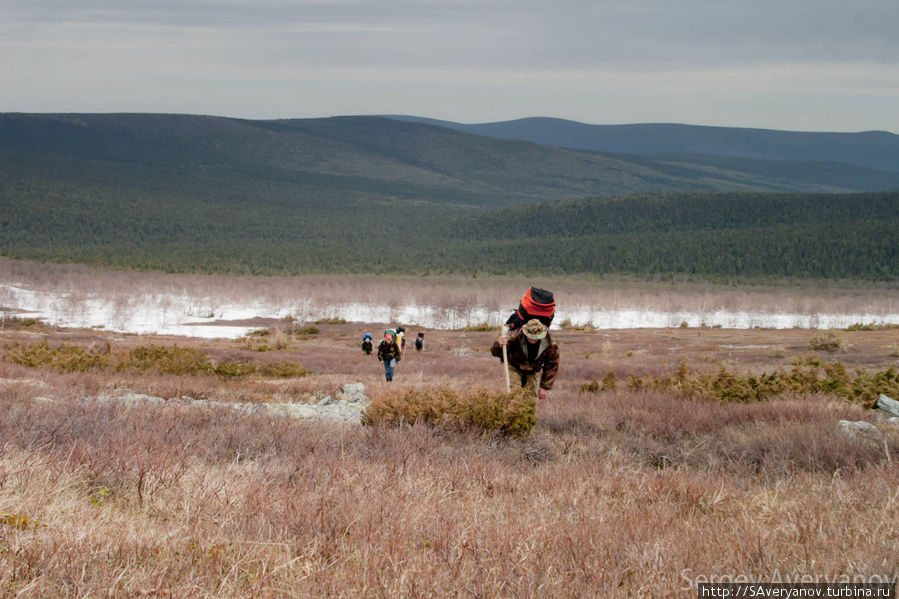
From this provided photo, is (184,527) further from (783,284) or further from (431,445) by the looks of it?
(783,284)

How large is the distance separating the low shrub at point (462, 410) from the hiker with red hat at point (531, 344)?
26 cm

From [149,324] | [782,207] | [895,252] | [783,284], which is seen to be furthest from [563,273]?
[149,324]

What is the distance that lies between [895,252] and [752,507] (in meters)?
97.6

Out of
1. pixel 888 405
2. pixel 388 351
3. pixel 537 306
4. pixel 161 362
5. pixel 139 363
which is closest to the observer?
pixel 537 306

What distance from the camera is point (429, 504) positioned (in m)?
4.92

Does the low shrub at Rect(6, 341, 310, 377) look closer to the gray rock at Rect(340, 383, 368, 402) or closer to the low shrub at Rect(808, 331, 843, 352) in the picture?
the gray rock at Rect(340, 383, 368, 402)

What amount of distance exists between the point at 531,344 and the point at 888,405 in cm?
580

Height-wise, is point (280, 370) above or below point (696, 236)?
below

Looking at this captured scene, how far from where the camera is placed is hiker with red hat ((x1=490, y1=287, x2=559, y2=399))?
8.44 metres

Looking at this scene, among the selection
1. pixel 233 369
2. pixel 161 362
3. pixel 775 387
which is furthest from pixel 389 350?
pixel 775 387

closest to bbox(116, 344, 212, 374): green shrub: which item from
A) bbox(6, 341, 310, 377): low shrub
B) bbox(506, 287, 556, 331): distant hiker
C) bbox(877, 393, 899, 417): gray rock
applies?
bbox(6, 341, 310, 377): low shrub

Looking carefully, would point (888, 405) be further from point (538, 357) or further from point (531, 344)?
point (531, 344)

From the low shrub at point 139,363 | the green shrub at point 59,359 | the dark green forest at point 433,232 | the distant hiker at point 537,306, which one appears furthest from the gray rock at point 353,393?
the dark green forest at point 433,232

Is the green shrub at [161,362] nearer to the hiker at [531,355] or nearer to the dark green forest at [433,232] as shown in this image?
the hiker at [531,355]
